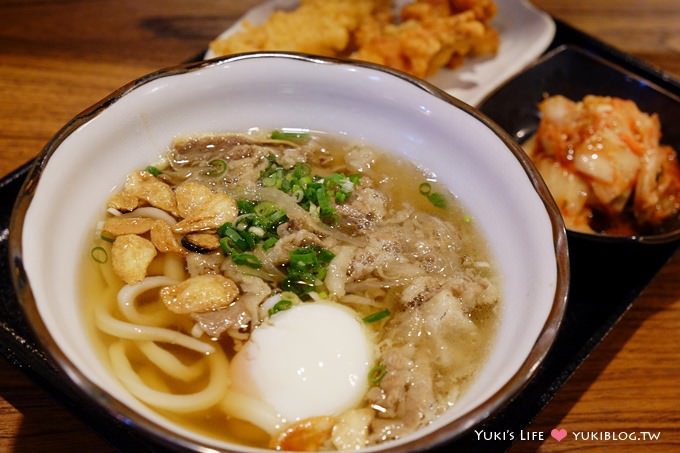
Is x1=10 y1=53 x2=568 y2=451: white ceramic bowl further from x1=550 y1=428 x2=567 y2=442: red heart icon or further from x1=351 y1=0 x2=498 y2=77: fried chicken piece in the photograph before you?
x1=351 y1=0 x2=498 y2=77: fried chicken piece

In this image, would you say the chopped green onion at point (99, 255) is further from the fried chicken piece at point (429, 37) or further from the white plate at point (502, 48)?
the fried chicken piece at point (429, 37)

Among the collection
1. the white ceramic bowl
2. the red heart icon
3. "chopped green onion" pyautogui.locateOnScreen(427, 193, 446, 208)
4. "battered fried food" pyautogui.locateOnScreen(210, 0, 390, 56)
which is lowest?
the red heart icon

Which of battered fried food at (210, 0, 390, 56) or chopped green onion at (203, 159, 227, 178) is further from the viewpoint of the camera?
battered fried food at (210, 0, 390, 56)

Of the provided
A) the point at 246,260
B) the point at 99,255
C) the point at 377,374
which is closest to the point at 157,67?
the point at 99,255

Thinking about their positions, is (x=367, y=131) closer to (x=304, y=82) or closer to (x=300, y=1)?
(x=304, y=82)

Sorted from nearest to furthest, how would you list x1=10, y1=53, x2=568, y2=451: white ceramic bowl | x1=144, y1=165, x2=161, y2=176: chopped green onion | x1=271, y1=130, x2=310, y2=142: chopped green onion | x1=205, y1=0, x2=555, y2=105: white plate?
1. x1=10, y1=53, x2=568, y2=451: white ceramic bowl
2. x1=144, y1=165, x2=161, y2=176: chopped green onion
3. x1=271, y1=130, x2=310, y2=142: chopped green onion
4. x1=205, y1=0, x2=555, y2=105: white plate

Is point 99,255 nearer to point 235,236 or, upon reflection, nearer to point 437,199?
point 235,236

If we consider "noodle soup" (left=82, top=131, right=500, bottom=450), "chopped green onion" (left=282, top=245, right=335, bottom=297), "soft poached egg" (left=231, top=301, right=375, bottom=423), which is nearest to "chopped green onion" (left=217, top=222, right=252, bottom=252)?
"noodle soup" (left=82, top=131, right=500, bottom=450)
